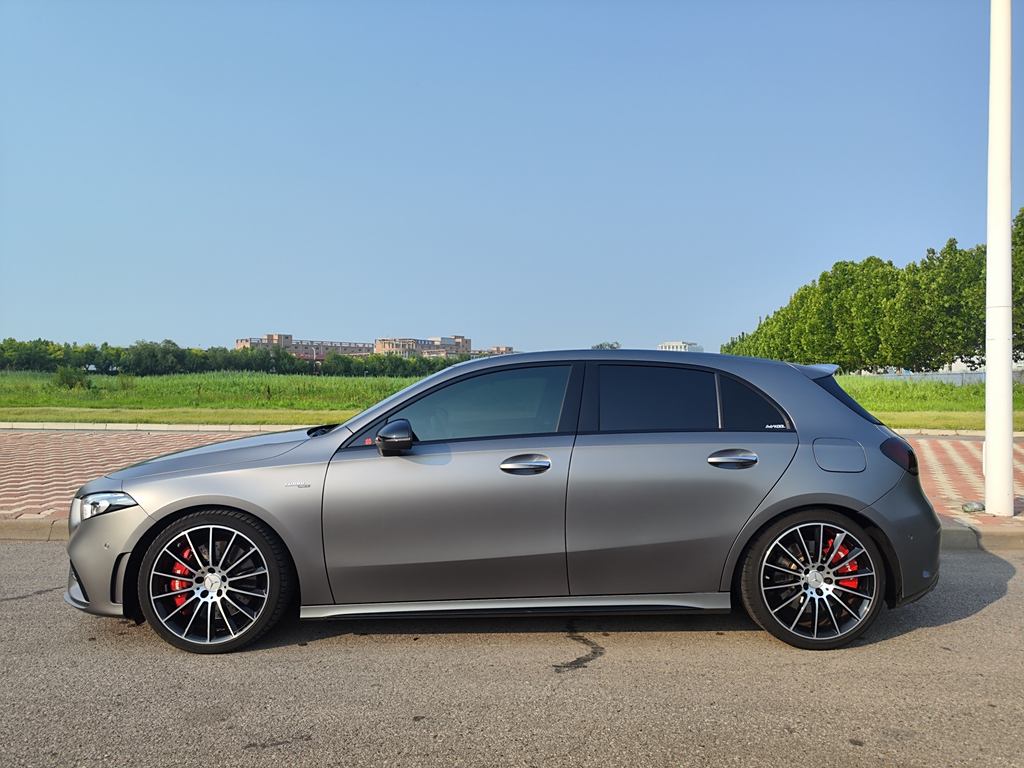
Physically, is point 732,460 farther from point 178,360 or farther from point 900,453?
point 178,360

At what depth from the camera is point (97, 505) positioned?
173 inches

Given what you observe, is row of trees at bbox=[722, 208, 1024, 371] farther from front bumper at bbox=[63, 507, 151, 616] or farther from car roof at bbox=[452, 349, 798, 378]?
front bumper at bbox=[63, 507, 151, 616]

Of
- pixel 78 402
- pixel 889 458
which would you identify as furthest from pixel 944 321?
pixel 889 458

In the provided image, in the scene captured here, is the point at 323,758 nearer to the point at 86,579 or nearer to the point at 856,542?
the point at 86,579

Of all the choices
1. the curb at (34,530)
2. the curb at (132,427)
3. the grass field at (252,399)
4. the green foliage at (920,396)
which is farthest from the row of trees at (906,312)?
the curb at (34,530)

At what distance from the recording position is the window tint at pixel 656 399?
176 inches

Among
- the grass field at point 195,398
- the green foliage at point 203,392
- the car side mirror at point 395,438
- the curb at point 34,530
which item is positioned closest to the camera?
the car side mirror at point 395,438

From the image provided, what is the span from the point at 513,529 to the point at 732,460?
1.22 meters

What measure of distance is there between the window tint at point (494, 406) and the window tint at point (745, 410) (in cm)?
90

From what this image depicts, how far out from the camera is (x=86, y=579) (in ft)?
14.3

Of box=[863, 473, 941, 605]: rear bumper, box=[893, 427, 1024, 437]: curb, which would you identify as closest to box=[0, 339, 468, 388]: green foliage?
box=[893, 427, 1024, 437]: curb

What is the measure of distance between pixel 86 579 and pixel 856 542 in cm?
410

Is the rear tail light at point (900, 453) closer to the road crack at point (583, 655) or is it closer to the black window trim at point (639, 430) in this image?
the black window trim at point (639, 430)

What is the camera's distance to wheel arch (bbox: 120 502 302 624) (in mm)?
4301
